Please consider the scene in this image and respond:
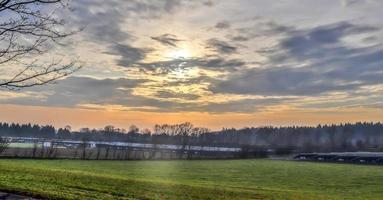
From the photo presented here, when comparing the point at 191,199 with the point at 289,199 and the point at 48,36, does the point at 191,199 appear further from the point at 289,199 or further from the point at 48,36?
the point at 48,36

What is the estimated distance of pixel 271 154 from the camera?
169625mm

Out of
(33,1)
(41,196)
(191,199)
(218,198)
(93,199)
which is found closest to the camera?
(33,1)

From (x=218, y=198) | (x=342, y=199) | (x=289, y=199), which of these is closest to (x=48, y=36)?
(x=218, y=198)

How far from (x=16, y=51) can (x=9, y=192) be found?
13.1 feet

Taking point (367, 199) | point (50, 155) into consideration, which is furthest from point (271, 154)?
point (367, 199)

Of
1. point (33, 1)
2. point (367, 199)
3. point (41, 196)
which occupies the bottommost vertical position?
point (367, 199)

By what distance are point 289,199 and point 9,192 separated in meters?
18.8

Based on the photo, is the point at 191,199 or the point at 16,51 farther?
the point at 191,199

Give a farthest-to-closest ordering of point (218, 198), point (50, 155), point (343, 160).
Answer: point (343, 160) → point (50, 155) → point (218, 198)

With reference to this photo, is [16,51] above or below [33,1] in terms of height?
below

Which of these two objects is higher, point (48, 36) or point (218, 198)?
point (48, 36)

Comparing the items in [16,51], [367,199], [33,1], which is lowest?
[367,199]

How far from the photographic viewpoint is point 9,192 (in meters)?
13.1

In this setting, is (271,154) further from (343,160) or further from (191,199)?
(191,199)
